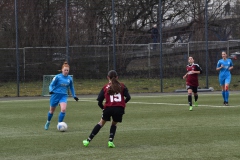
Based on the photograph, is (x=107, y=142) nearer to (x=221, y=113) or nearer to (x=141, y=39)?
(x=221, y=113)

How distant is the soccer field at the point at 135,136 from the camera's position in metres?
10.6

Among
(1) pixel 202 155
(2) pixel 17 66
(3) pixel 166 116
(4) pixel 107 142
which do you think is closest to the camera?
(1) pixel 202 155

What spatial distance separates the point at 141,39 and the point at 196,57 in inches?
Answer: 141

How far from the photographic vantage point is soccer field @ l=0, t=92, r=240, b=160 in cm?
1057

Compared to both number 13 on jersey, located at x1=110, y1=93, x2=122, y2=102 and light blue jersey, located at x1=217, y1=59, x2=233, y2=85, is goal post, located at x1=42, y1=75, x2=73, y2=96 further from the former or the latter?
number 13 on jersey, located at x1=110, y1=93, x2=122, y2=102

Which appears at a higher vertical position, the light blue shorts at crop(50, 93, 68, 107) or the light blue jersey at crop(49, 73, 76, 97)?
the light blue jersey at crop(49, 73, 76, 97)

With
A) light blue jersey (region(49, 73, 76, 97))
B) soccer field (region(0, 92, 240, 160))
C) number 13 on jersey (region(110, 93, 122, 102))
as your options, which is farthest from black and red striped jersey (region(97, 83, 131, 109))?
light blue jersey (region(49, 73, 76, 97))

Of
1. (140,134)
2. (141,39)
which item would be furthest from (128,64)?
(140,134)

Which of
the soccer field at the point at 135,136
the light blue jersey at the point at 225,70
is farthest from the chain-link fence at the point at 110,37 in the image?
the soccer field at the point at 135,136

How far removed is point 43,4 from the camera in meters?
33.2

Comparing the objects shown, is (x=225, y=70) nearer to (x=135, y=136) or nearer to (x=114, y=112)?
(x=135, y=136)

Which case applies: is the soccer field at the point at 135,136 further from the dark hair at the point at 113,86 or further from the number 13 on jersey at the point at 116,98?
the dark hair at the point at 113,86

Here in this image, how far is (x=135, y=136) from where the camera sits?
43.4 feet

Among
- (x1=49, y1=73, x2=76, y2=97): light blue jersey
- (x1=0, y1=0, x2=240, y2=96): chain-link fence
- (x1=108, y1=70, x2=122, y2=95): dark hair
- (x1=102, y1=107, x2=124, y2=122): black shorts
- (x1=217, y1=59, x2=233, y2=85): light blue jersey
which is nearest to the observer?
(x1=108, y1=70, x2=122, y2=95): dark hair
